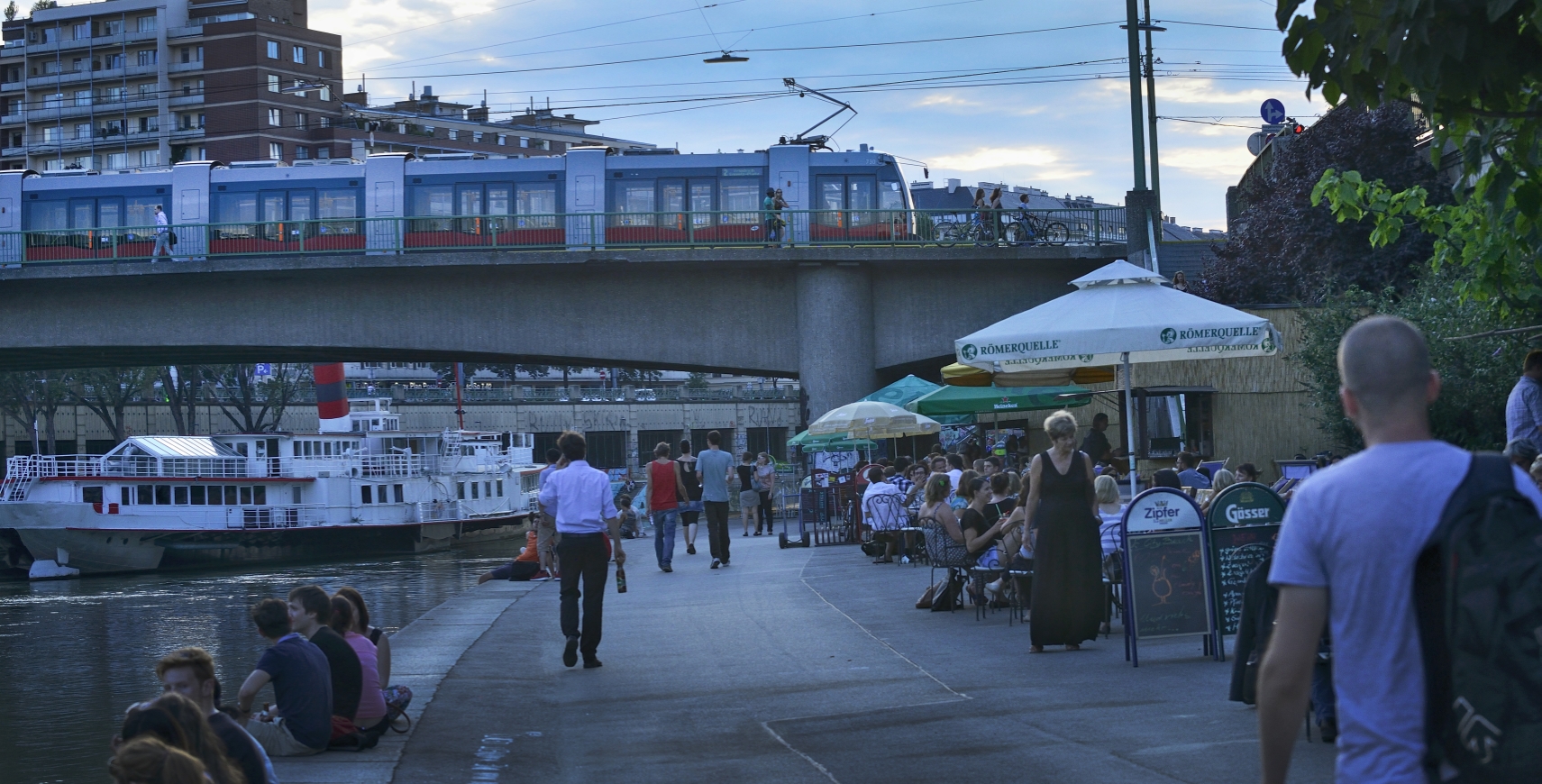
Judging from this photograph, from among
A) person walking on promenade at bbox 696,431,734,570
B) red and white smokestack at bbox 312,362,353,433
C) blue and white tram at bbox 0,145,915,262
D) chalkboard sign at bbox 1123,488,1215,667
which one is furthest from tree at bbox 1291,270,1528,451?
red and white smokestack at bbox 312,362,353,433

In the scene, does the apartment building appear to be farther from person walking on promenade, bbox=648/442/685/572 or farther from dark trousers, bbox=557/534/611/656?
dark trousers, bbox=557/534/611/656

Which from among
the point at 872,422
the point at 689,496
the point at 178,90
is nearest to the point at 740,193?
the point at 689,496

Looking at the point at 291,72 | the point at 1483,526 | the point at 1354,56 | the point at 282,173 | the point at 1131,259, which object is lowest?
the point at 1483,526

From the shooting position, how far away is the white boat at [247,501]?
40.7 metres

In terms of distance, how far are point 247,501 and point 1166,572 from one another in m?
38.5

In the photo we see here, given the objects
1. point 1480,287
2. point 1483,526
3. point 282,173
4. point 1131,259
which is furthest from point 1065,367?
point 282,173

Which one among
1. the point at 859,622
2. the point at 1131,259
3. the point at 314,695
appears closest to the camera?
the point at 314,695

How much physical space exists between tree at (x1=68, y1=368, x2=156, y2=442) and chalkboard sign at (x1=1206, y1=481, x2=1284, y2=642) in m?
64.3

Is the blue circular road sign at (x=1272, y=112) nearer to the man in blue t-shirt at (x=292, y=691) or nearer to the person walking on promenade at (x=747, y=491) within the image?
the person walking on promenade at (x=747, y=491)

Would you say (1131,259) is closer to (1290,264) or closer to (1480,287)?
(1290,264)

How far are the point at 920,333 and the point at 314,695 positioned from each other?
92.7ft

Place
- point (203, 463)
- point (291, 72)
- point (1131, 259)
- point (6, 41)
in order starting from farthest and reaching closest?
point (6, 41)
point (291, 72)
point (203, 463)
point (1131, 259)

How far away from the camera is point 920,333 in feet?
115

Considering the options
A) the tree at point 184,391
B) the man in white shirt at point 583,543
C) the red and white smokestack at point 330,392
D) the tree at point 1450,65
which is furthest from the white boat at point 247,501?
the tree at point 1450,65
